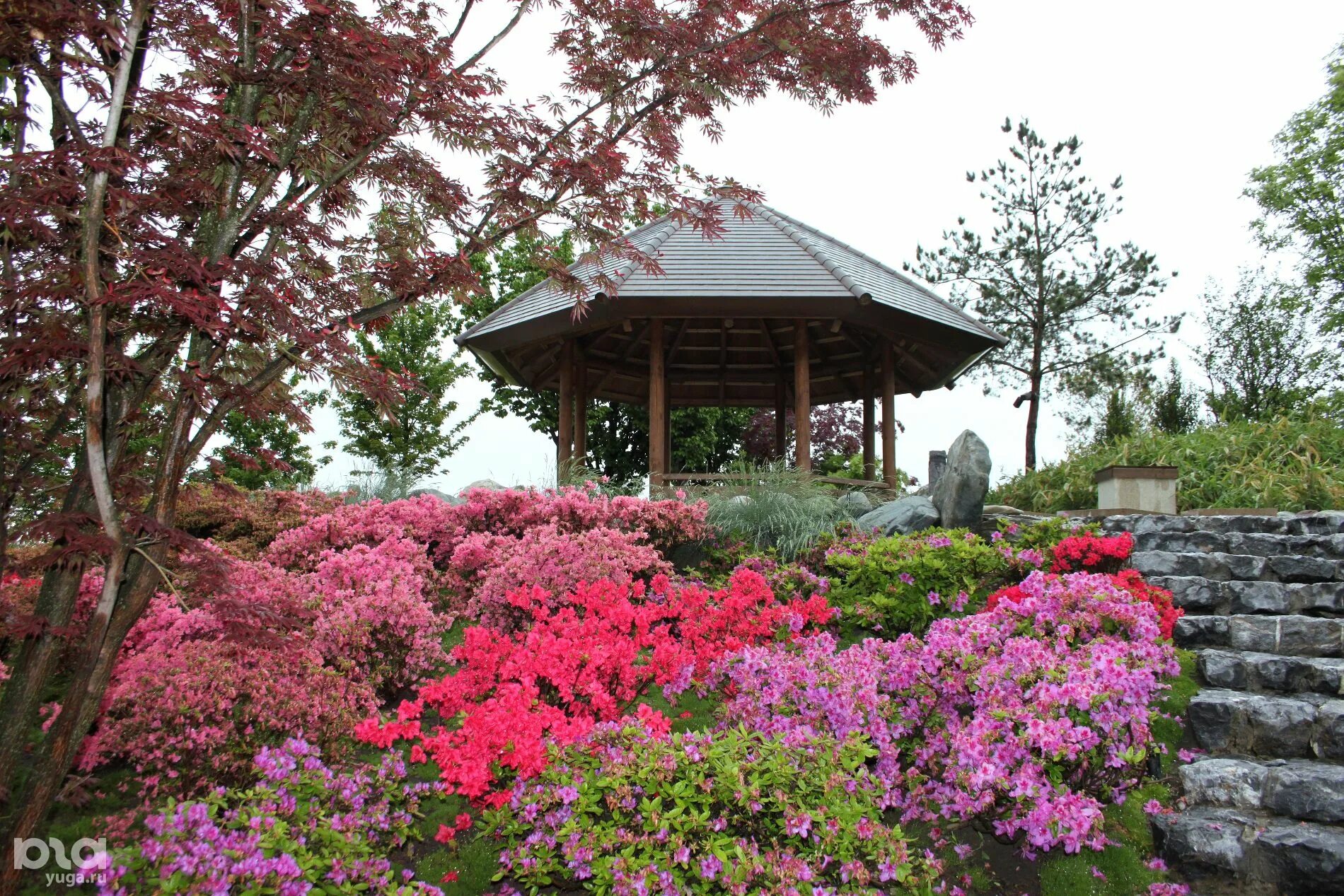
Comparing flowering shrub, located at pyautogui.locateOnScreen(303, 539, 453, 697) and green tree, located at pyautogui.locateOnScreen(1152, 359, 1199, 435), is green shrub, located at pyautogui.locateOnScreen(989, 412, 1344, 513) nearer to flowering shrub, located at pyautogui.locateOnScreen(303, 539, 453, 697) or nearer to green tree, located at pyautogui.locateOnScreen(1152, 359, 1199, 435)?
green tree, located at pyautogui.locateOnScreen(1152, 359, 1199, 435)

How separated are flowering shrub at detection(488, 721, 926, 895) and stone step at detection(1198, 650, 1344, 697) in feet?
9.32

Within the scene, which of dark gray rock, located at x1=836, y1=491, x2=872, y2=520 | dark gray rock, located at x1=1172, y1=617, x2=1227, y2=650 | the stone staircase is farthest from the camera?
dark gray rock, located at x1=836, y1=491, x2=872, y2=520

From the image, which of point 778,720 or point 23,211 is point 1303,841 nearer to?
point 778,720

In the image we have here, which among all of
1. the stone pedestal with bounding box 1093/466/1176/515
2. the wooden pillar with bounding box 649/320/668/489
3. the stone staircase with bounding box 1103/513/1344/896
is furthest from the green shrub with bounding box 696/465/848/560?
the stone pedestal with bounding box 1093/466/1176/515

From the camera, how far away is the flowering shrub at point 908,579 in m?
4.91

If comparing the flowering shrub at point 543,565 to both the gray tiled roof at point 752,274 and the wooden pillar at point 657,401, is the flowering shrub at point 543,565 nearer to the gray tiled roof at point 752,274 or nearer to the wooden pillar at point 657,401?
the gray tiled roof at point 752,274

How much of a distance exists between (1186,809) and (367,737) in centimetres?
345

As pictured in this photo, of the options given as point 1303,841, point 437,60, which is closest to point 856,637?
point 1303,841

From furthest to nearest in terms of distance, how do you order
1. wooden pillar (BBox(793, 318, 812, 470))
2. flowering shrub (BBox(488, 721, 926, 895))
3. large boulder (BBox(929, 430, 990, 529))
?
wooden pillar (BBox(793, 318, 812, 470))
large boulder (BBox(929, 430, 990, 529))
flowering shrub (BBox(488, 721, 926, 895))

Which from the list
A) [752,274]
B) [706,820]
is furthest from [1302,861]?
[752,274]

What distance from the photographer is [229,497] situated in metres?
3.42

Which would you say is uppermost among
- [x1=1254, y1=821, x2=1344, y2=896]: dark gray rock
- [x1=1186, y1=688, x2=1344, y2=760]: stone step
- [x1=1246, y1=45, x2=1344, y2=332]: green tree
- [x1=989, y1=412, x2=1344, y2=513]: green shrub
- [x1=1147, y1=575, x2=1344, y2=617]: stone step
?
[x1=1246, y1=45, x2=1344, y2=332]: green tree

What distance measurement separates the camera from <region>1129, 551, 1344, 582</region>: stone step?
6211mm

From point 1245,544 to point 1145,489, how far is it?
2.31m
